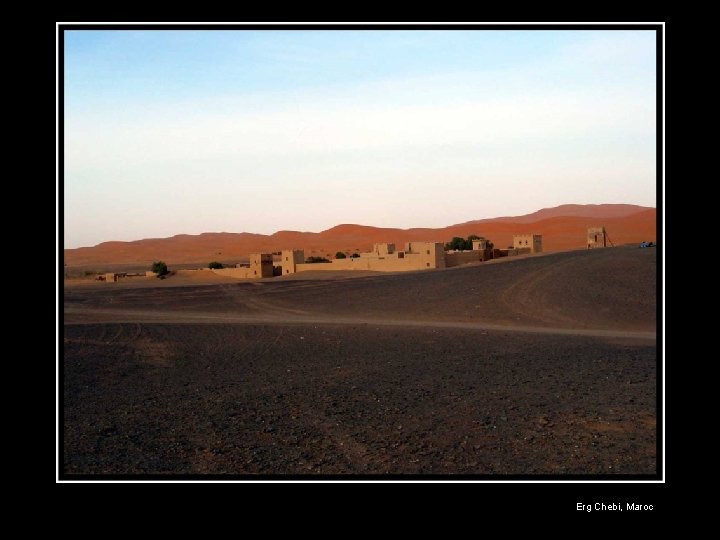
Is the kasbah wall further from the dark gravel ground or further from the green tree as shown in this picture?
the dark gravel ground

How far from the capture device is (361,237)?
497 feet

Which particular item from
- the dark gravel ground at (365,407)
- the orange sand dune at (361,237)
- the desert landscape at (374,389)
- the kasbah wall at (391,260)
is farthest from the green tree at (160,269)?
the dark gravel ground at (365,407)

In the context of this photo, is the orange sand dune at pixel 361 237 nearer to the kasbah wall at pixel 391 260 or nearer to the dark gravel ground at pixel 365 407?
the kasbah wall at pixel 391 260

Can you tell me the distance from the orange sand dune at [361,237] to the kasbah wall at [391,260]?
3831cm

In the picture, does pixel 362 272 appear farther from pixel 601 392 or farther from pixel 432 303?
pixel 601 392

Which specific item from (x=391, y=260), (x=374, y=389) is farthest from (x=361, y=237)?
(x=374, y=389)

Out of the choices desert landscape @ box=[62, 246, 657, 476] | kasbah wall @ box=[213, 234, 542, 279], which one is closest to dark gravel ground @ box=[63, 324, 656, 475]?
desert landscape @ box=[62, 246, 657, 476]

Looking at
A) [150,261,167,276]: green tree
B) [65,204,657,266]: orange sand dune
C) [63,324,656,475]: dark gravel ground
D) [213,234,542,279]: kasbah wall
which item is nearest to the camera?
[63,324,656,475]: dark gravel ground

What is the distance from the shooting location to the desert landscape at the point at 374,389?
9.27 meters

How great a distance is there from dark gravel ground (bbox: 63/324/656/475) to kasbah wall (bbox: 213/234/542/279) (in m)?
28.8

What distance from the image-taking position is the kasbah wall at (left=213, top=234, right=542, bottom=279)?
48.9 metres

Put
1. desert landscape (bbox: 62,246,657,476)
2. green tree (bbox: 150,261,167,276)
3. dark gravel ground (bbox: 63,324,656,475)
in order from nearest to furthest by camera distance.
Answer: dark gravel ground (bbox: 63,324,656,475) < desert landscape (bbox: 62,246,657,476) < green tree (bbox: 150,261,167,276)

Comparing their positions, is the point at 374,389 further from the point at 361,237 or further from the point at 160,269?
the point at 361,237

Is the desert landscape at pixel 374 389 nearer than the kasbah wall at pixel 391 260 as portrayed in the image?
Yes
